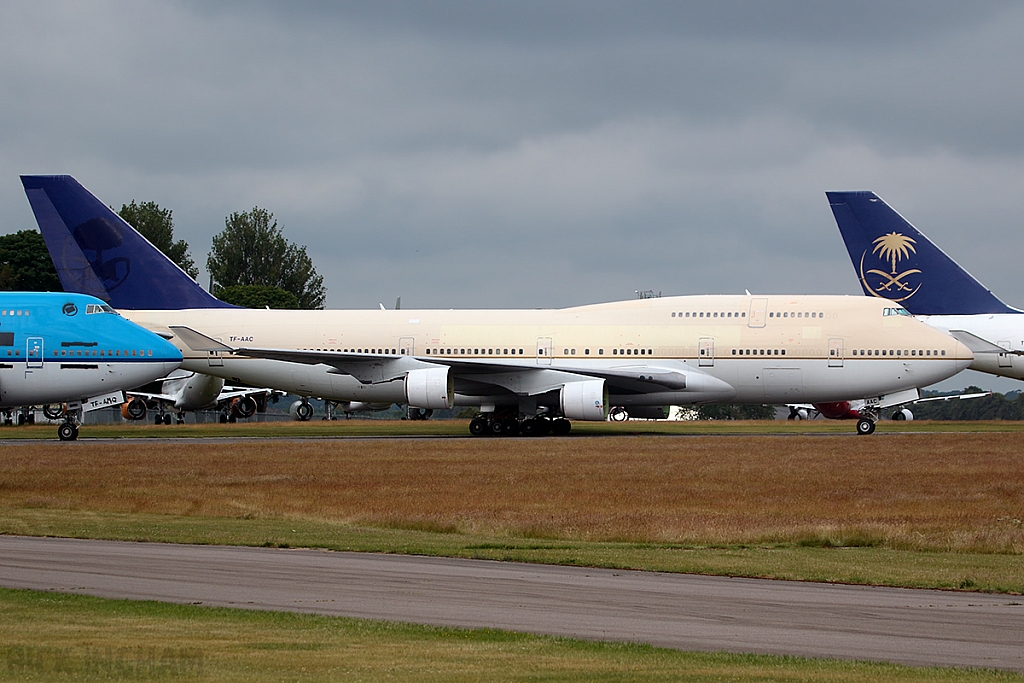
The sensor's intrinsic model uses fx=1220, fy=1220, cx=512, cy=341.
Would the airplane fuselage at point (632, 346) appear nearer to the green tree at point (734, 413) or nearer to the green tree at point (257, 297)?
the green tree at point (257, 297)

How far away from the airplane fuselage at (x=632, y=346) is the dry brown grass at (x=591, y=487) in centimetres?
436

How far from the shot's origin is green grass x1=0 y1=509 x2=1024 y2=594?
13.9 metres

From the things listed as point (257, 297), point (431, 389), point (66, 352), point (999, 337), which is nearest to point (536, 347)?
point (431, 389)

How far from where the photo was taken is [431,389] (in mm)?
39719

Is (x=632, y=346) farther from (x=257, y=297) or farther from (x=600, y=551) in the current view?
(x=257, y=297)

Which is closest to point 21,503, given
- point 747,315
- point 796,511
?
point 796,511

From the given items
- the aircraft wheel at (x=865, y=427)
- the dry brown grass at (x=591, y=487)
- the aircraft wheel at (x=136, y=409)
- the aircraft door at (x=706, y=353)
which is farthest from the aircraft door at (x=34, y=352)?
the aircraft wheel at (x=136, y=409)

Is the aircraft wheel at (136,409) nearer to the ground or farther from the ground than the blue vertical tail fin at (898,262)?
nearer to the ground

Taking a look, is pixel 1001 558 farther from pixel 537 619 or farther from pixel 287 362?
pixel 287 362

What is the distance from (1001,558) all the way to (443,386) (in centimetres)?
2539

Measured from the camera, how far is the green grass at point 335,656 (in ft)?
27.9

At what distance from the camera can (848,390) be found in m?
40.6

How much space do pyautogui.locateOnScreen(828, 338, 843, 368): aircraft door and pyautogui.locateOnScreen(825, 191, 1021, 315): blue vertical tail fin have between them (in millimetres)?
10786

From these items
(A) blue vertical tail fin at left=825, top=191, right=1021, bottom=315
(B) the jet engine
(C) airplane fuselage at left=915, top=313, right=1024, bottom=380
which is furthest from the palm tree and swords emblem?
(B) the jet engine
